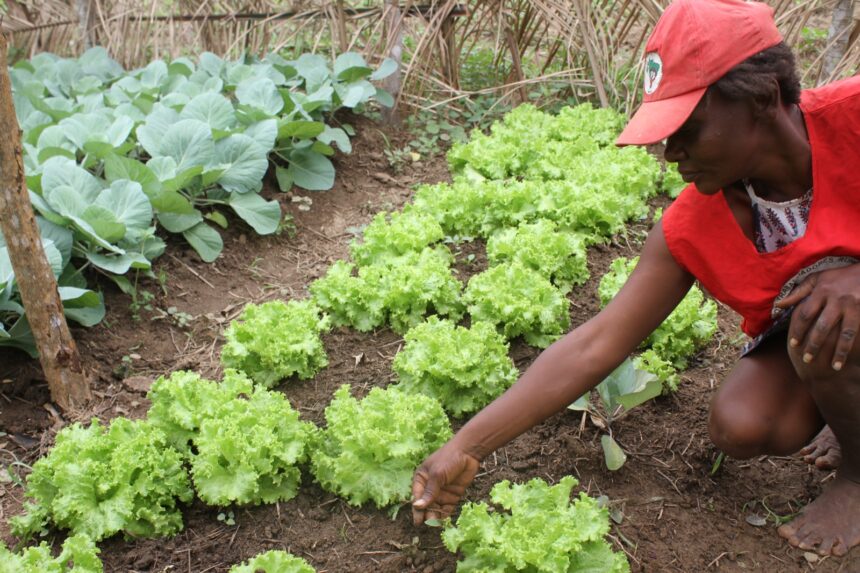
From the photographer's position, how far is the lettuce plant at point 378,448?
2771 mm

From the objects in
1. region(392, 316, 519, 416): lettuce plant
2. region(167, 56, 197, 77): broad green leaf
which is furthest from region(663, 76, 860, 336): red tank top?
region(167, 56, 197, 77): broad green leaf

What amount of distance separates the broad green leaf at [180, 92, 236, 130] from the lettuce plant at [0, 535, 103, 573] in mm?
2881

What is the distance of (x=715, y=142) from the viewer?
2076mm

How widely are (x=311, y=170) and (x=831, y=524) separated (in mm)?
3551

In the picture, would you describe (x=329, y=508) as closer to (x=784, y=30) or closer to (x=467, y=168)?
(x=467, y=168)

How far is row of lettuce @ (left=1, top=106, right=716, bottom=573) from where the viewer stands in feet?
8.48

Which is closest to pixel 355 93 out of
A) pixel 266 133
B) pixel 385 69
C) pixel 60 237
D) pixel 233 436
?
pixel 385 69

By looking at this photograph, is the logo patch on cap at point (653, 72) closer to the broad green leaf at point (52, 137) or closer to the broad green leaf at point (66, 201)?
the broad green leaf at point (66, 201)

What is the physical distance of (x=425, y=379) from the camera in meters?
3.25

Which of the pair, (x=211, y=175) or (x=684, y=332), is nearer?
(x=684, y=332)

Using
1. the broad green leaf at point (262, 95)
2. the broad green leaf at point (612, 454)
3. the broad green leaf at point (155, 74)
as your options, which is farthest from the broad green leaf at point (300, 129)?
the broad green leaf at point (612, 454)

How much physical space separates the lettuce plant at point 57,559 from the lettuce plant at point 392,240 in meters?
2.03

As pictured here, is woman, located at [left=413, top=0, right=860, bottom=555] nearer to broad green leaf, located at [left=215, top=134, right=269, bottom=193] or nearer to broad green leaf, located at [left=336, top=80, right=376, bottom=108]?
broad green leaf, located at [left=215, top=134, right=269, bottom=193]

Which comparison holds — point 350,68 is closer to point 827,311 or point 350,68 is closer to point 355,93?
Answer: point 355,93
